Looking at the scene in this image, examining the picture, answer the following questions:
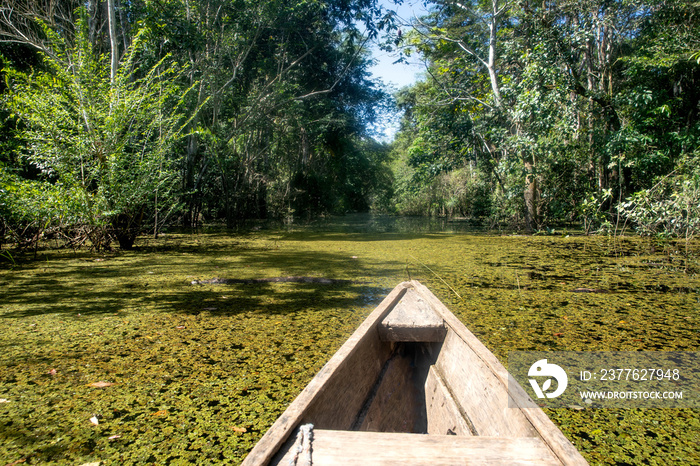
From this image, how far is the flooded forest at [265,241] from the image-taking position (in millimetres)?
1604

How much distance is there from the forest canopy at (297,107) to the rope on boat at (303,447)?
445 centimetres

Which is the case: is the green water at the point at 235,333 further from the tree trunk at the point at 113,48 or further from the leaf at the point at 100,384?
the tree trunk at the point at 113,48

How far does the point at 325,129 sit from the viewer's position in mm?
13352

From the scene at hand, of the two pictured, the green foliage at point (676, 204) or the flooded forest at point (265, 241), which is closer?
the flooded forest at point (265, 241)

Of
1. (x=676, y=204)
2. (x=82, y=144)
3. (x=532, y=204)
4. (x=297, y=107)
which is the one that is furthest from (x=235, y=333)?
(x=297, y=107)

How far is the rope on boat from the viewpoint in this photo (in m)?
0.81

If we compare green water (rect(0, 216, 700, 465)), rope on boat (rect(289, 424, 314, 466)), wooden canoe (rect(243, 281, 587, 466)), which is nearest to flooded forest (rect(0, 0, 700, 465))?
green water (rect(0, 216, 700, 465))

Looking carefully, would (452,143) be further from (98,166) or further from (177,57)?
(98,166)

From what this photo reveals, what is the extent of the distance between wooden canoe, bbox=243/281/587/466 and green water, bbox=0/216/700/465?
367mm

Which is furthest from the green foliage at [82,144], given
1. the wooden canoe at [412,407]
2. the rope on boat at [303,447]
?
the rope on boat at [303,447]

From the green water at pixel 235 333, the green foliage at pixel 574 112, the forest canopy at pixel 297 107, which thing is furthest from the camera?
the green foliage at pixel 574 112

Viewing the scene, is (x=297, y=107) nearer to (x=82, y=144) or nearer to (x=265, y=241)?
(x=265, y=241)

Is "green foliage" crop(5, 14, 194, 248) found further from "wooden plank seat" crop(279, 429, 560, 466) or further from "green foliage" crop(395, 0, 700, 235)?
"green foliage" crop(395, 0, 700, 235)

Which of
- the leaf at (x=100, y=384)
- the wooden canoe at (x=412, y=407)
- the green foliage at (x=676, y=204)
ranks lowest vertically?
the leaf at (x=100, y=384)
